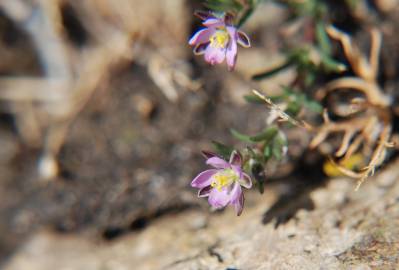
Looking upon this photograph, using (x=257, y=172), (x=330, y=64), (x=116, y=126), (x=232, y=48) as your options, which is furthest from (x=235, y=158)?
(x=116, y=126)

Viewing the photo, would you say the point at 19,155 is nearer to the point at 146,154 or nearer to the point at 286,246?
the point at 146,154

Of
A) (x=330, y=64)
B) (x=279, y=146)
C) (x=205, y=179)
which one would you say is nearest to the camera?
(x=205, y=179)

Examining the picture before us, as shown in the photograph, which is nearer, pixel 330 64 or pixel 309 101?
pixel 309 101

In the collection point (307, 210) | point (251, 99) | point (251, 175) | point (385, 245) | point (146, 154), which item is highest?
point (146, 154)

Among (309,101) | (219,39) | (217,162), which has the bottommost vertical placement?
(217,162)

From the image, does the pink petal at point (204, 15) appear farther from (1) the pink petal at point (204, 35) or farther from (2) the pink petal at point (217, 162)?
(2) the pink petal at point (217, 162)

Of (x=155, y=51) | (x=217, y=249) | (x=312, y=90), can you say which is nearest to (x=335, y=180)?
(x=312, y=90)

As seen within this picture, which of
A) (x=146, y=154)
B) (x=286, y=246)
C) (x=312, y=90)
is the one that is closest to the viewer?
(x=286, y=246)

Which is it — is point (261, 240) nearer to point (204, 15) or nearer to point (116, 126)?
point (204, 15)
